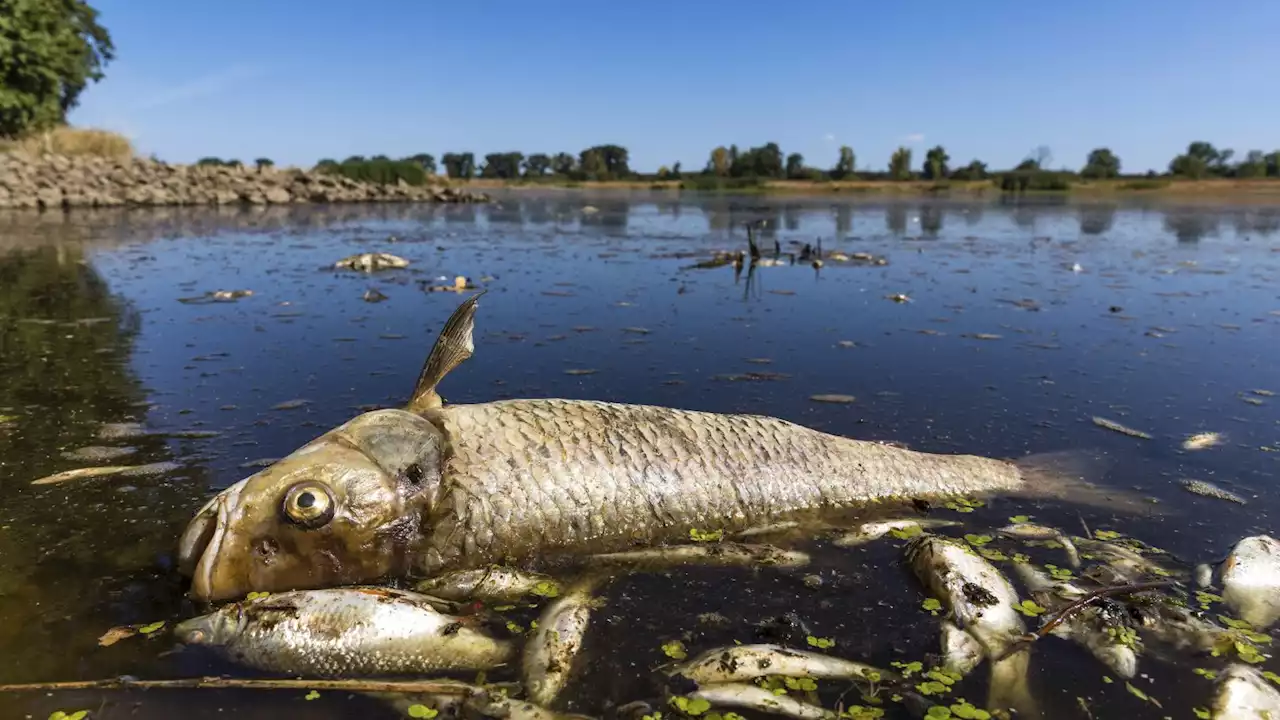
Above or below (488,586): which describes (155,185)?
above

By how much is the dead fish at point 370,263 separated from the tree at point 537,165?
113 m

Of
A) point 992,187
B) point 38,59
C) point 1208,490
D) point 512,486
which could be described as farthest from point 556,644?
point 992,187

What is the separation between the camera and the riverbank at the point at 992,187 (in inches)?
2749

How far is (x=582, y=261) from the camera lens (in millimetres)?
17125

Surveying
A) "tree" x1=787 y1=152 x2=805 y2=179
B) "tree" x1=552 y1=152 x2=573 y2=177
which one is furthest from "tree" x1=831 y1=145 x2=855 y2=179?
"tree" x1=552 y1=152 x2=573 y2=177

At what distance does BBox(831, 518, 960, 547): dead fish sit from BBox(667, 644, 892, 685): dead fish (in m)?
1.16

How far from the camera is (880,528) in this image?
436 cm

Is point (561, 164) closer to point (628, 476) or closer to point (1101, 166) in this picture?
point (1101, 166)

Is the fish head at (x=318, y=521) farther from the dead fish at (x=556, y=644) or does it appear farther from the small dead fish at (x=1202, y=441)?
the small dead fish at (x=1202, y=441)

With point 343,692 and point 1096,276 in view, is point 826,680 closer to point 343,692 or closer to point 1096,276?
point 343,692

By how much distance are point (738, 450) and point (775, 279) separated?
10.3m

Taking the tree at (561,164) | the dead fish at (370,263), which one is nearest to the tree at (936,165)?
the tree at (561,164)

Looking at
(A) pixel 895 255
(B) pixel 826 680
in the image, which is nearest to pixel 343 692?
(B) pixel 826 680

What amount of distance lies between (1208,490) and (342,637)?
17.8ft
